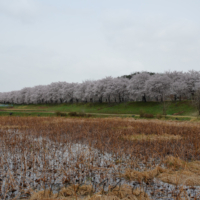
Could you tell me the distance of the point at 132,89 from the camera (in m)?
68.1

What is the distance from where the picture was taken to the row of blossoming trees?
199 ft

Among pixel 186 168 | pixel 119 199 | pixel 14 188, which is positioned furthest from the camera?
pixel 186 168

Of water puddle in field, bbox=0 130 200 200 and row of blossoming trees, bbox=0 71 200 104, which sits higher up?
row of blossoming trees, bbox=0 71 200 104

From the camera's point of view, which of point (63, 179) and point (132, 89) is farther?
point (132, 89)

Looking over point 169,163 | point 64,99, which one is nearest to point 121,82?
point 64,99

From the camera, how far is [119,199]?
465 centimetres

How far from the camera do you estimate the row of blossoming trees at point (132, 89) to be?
2387 inches

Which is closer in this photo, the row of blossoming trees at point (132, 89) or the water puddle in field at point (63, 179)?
the water puddle in field at point (63, 179)

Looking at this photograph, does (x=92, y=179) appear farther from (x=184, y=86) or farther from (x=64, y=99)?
(x=64, y=99)

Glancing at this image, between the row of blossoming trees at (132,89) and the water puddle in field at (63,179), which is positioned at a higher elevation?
the row of blossoming trees at (132,89)

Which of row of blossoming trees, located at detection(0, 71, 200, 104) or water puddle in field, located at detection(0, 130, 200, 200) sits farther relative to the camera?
row of blossoming trees, located at detection(0, 71, 200, 104)

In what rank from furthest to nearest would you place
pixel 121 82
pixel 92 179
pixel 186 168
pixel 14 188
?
pixel 121 82
pixel 186 168
pixel 92 179
pixel 14 188

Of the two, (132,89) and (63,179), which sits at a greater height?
(132,89)

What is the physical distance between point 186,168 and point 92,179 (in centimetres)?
372
